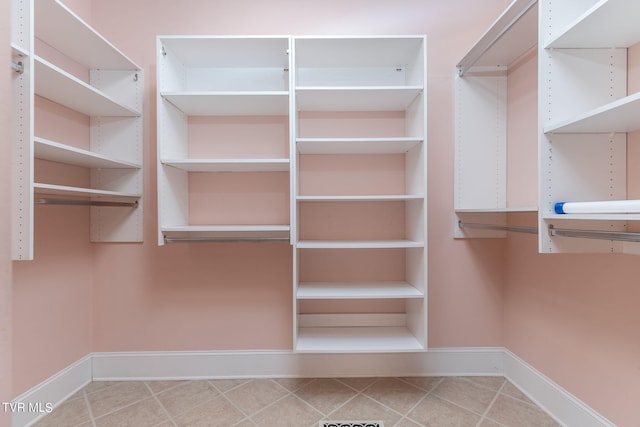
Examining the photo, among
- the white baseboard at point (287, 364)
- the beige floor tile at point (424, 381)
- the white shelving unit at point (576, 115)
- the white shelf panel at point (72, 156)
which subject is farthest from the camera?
the white baseboard at point (287, 364)

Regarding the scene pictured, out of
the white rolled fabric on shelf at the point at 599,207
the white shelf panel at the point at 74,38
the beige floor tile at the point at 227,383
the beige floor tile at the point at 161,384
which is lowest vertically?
the beige floor tile at the point at 161,384

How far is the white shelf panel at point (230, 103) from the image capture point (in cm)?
172

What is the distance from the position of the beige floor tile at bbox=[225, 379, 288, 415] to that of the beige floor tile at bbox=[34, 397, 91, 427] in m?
0.77

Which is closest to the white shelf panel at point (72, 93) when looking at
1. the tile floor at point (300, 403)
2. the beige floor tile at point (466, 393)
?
the tile floor at point (300, 403)

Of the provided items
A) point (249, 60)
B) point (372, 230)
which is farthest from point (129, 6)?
point (372, 230)

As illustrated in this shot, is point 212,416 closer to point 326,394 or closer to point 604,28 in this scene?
point 326,394

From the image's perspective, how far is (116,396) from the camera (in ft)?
6.01

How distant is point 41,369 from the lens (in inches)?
65.9

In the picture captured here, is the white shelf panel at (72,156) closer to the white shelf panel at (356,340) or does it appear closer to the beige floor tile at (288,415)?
the white shelf panel at (356,340)

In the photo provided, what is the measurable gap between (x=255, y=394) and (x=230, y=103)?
1.80 meters

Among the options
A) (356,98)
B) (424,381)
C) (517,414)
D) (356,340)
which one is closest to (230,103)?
(356,98)

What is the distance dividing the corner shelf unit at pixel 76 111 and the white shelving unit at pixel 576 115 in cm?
208

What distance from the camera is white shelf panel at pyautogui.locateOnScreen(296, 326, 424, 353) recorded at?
5.57ft

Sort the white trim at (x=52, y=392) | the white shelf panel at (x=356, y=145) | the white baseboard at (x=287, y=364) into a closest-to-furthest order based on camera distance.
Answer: the white trim at (x=52, y=392) < the white shelf panel at (x=356, y=145) < the white baseboard at (x=287, y=364)
